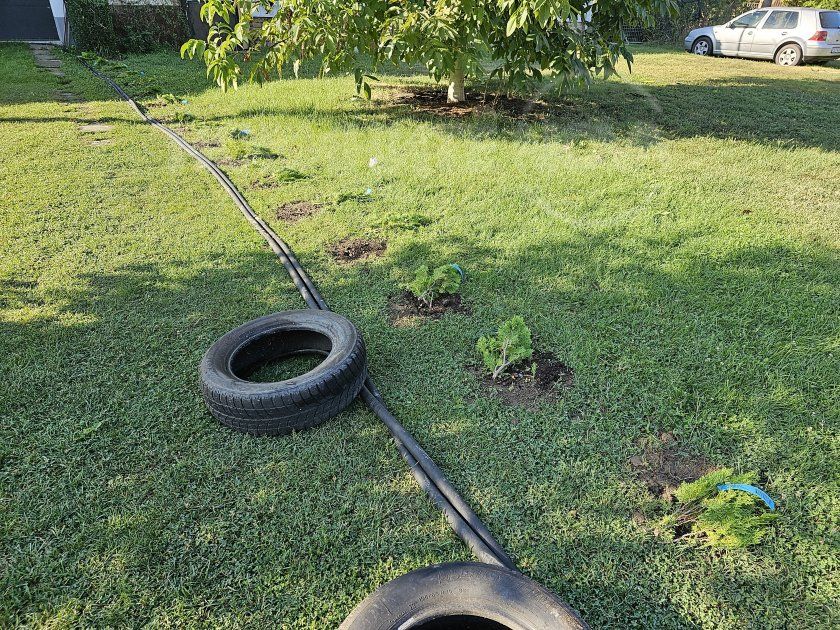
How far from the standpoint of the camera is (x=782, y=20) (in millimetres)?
12586

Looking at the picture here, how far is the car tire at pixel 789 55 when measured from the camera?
41.3 ft

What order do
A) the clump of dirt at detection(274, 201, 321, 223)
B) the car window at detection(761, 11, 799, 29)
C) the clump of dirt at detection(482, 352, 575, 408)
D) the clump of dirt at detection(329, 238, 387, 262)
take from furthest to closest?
1. the car window at detection(761, 11, 799, 29)
2. the clump of dirt at detection(274, 201, 321, 223)
3. the clump of dirt at detection(329, 238, 387, 262)
4. the clump of dirt at detection(482, 352, 575, 408)

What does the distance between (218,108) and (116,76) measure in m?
3.66

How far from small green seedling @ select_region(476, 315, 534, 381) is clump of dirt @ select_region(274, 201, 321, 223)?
2.48 metres

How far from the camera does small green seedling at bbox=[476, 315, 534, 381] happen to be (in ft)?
8.50

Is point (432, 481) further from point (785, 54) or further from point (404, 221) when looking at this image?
point (785, 54)

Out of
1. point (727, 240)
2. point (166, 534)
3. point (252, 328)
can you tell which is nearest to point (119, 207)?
point (252, 328)

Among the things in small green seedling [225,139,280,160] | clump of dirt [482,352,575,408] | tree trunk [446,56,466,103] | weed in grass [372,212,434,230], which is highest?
tree trunk [446,56,466,103]

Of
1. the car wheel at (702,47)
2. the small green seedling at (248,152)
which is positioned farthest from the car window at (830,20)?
the small green seedling at (248,152)

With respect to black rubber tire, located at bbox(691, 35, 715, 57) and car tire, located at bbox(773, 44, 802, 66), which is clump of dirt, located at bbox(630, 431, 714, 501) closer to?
car tire, located at bbox(773, 44, 802, 66)

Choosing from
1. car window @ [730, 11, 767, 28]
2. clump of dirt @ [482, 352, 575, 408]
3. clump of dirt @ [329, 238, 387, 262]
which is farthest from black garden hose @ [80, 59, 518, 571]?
car window @ [730, 11, 767, 28]

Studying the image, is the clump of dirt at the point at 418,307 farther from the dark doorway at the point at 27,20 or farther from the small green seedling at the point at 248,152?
the dark doorway at the point at 27,20

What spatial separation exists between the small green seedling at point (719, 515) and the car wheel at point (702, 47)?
1673 cm

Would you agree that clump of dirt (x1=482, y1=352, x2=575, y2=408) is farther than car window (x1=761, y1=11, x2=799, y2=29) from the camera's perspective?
No
